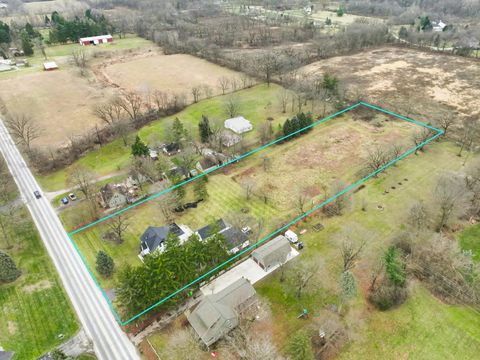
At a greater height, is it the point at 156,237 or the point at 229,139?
the point at 229,139

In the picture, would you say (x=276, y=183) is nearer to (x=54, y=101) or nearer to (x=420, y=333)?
A: (x=420, y=333)

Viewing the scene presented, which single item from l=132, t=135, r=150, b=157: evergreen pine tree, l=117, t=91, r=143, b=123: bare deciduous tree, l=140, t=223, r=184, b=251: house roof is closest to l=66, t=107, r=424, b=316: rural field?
l=140, t=223, r=184, b=251: house roof

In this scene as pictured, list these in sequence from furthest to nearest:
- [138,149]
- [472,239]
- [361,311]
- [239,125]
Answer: [239,125] → [138,149] → [472,239] → [361,311]

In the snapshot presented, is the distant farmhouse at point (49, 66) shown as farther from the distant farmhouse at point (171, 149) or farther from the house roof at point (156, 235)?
the house roof at point (156, 235)

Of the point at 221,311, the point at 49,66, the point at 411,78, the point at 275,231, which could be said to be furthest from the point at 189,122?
the point at 49,66

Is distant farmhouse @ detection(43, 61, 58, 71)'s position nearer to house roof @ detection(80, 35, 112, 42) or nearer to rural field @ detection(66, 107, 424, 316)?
house roof @ detection(80, 35, 112, 42)

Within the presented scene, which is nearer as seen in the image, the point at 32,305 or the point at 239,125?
the point at 32,305
